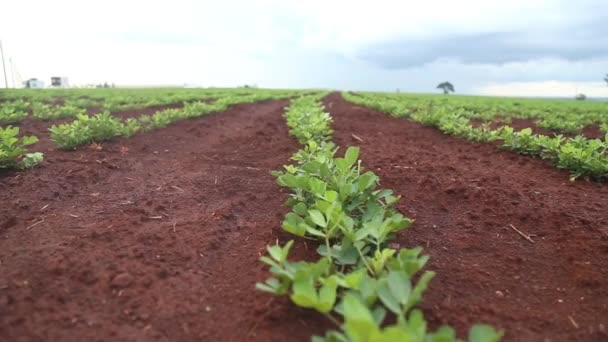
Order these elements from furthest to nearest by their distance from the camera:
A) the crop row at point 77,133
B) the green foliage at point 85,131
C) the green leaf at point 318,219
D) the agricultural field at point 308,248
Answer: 1. the green foliage at point 85,131
2. the crop row at point 77,133
3. the green leaf at point 318,219
4. the agricultural field at point 308,248

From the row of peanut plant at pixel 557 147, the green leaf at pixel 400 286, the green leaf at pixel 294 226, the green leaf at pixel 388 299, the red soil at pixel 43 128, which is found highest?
the row of peanut plant at pixel 557 147

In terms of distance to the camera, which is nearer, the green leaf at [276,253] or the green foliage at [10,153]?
the green leaf at [276,253]

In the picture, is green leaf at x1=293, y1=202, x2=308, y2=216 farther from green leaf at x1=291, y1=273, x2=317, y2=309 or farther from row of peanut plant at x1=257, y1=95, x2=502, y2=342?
green leaf at x1=291, y1=273, x2=317, y2=309

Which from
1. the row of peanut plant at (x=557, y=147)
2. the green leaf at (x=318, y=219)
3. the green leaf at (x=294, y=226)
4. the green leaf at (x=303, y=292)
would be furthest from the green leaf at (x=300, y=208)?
the row of peanut plant at (x=557, y=147)

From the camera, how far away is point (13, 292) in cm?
161

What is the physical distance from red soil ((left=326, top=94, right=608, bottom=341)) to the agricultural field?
1 centimetres

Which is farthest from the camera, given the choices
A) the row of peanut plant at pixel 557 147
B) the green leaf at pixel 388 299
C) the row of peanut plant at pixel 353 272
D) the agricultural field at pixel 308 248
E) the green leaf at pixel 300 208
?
the row of peanut plant at pixel 557 147

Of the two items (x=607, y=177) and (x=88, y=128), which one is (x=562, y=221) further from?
(x=88, y=128)

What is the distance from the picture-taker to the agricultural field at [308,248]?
4.82ft

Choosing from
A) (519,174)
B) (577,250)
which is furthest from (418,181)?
(577,250)

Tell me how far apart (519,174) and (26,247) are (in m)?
3.82

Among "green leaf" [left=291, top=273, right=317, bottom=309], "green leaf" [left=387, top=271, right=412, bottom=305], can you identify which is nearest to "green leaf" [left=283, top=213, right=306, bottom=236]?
"green leaf" [left=291, top=273, right=317, bottom=309]

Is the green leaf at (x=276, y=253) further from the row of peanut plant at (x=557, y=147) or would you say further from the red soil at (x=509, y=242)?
the row of peanut plant at (x=557, y=147)

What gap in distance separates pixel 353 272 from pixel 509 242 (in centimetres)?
123
